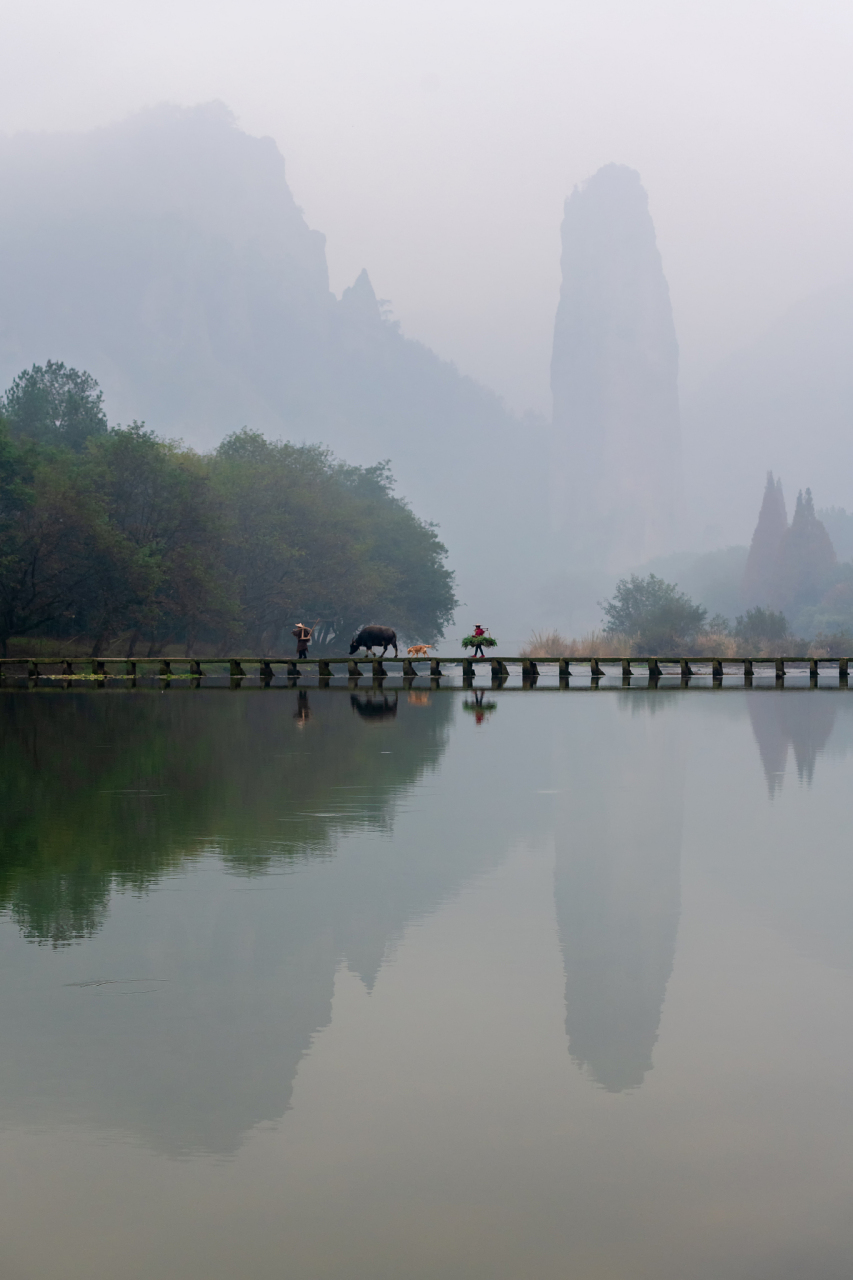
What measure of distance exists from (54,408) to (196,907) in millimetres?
89133

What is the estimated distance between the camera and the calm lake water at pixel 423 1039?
564cm

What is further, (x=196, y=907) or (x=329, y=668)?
(x=329, y=668)

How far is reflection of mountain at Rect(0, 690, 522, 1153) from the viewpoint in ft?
24.0

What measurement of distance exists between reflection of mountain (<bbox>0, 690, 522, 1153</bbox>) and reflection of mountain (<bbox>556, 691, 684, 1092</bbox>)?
1.22 m

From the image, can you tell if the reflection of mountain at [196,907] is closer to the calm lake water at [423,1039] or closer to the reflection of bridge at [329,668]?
the calm lake water at [423,1039]

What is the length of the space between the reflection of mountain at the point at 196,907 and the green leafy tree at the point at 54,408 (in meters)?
70.4

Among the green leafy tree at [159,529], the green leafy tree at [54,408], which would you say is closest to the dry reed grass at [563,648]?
the green leafy tree at [159,529]

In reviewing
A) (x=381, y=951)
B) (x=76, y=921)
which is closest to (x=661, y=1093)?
(x=381, y=951)

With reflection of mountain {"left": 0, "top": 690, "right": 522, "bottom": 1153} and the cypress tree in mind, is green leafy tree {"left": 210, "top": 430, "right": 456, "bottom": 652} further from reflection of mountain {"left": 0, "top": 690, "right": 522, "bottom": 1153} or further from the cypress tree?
the cypress tree

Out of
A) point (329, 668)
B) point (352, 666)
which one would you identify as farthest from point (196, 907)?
point (329, 668)

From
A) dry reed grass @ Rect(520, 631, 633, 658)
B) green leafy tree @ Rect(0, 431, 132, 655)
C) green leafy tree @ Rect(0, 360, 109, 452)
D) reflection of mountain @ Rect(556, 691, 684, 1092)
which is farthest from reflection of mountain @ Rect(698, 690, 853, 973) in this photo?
green leafy tree @ Rect(0, 360, 109, 452)

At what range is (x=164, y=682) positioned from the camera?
176 ft

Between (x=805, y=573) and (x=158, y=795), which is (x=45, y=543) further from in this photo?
(x=805, y=573)

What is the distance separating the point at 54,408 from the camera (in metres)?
95.8
